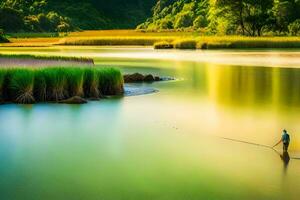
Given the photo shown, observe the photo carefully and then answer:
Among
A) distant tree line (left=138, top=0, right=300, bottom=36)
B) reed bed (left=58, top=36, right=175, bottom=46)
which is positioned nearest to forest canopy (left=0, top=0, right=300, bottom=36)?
distant tree line (left=138, top=0, right=300, bottom=36)

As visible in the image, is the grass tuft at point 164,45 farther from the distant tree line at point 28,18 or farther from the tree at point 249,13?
the distant tree line at point 28,18

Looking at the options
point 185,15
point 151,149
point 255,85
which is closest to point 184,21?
point 185,15

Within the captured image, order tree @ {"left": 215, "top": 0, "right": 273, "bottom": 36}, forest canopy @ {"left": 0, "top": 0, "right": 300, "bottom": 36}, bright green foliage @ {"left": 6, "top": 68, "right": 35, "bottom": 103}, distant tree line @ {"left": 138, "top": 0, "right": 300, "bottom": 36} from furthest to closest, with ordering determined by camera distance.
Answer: forest canopy @ {"left": 0, "top": 0, "right": 300, "bottom": 36}
tree @ {"left": 215, "top": 0, "right": 273, "bottom": 36}
distant tree line @ {"left": 138, "top": 0, "right": 300, "bottom": 36}
bright green foliage @ {"left": 6, "top": 68, "right": 35, "bottom": 103}

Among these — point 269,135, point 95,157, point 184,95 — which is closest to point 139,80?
point 184,95

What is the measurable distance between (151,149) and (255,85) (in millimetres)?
11374

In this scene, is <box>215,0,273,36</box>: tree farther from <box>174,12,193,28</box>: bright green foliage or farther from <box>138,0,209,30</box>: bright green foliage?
<box>174,12,193,28</box>: bright green foliage

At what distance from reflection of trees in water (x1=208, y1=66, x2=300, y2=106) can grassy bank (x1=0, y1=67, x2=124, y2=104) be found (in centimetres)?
350

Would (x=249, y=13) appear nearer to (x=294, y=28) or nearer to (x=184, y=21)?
(x=294, y=28)

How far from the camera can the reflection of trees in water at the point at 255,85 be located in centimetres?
1531

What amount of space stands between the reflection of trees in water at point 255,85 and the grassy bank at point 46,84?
3.50m

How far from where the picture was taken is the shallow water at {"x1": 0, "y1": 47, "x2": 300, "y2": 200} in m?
6.82

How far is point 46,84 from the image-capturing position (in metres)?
14.6

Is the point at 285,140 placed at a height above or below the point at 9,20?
above

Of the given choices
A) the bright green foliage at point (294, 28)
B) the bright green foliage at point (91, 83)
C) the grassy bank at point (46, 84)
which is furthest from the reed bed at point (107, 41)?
the grassy bank at point (46, 84)
